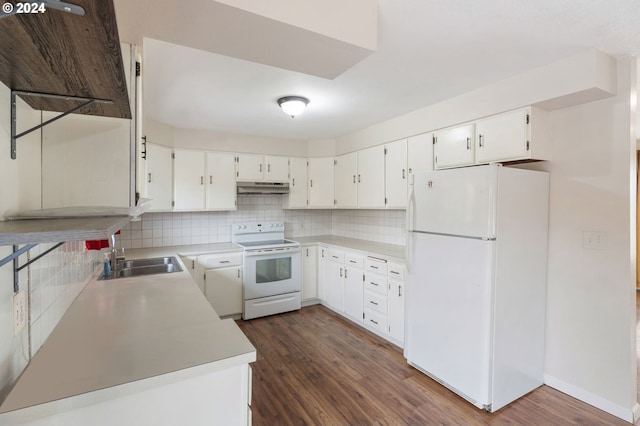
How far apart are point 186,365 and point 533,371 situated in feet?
8.40

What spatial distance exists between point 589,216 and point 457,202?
934 mm

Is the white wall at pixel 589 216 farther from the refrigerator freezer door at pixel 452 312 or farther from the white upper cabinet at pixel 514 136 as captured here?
the refrigerator freezer door at pixel 452 312

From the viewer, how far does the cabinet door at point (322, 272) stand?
4184 millimetres

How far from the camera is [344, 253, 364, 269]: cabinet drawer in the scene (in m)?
3.56

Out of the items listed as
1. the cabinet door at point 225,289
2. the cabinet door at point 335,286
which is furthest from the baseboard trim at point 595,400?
the cabinet door at point 225,289

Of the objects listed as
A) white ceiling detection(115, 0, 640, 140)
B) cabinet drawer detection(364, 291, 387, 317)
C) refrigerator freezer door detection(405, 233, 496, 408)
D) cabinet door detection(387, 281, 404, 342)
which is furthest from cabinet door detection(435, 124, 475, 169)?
cabinet drawer detection(364, 291, 387, 317)

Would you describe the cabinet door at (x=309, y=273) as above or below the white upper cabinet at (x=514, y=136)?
below

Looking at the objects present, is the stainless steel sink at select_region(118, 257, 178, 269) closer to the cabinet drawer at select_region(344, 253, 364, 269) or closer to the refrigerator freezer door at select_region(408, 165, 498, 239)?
the cabinet drawer at select_region(344, 253, 364, 269)

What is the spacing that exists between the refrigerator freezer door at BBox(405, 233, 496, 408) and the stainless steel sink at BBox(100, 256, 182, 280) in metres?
2.03

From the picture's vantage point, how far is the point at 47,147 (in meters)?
1.15

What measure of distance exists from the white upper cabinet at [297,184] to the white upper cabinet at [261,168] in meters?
0.09

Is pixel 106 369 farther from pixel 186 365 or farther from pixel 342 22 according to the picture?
pixel 342 22

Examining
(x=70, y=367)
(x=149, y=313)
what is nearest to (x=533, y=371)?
(x=149, y=313)

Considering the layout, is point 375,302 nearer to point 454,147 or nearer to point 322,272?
point 322,272
